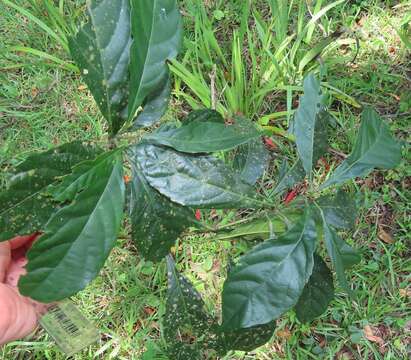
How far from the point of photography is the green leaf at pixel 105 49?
2.84ft

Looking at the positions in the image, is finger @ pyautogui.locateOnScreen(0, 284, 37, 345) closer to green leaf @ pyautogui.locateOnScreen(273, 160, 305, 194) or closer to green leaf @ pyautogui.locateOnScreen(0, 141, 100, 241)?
green leaf @ pyautogui.locateOnScreen(0, 141, 100, 241)

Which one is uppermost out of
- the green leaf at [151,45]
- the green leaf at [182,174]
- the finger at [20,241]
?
the green leaf at [151,45]

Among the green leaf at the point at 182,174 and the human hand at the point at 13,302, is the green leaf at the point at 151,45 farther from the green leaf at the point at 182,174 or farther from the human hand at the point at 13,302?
the human hand at the point at 13,302

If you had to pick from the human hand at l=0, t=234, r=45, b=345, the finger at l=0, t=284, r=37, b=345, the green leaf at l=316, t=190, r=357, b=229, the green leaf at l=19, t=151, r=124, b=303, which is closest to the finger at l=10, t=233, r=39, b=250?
the human hand at l=0, t=234, r=45, b=345

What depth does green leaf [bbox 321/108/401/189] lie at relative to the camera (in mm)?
1116

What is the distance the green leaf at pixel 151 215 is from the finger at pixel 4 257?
17.0 inches

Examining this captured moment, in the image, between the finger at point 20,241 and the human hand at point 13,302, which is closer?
the human hand at point 13,302

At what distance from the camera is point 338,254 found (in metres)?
0.95

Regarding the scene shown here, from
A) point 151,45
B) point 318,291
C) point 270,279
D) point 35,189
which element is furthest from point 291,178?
point 35,189

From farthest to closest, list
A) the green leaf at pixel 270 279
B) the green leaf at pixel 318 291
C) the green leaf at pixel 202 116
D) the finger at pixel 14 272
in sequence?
the finger at pixel 14 272
the green leaf at pixel 318 291
the green leaf at pixel 202 116
the green leaf at pixel 270 279

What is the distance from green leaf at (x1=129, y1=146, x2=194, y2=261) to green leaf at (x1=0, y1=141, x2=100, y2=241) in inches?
4.1

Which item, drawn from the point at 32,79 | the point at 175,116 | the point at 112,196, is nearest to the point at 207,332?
the point at 112,196

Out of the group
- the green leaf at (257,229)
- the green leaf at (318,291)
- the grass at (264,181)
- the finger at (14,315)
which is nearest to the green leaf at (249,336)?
the green leaf at (318,291)

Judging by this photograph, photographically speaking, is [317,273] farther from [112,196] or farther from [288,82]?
[288,82]
